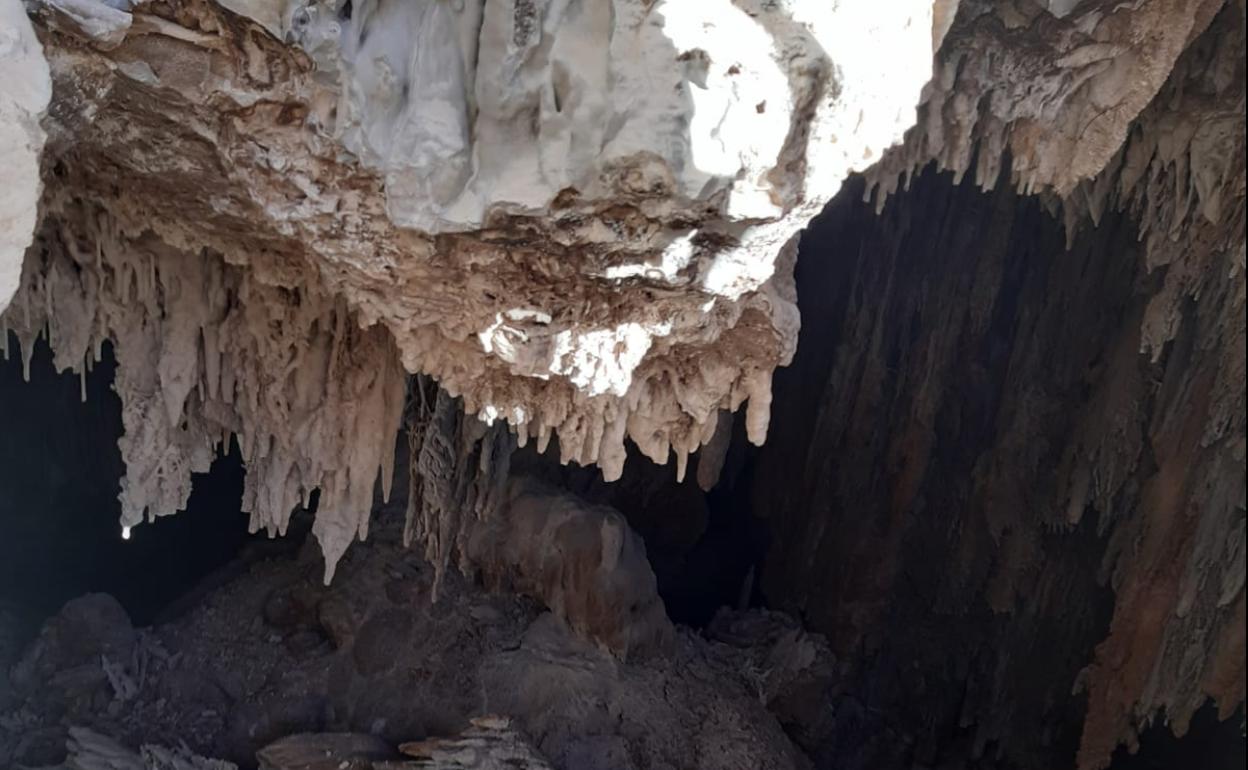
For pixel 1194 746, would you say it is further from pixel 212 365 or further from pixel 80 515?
pixel 80 515

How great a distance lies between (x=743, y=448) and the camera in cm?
739

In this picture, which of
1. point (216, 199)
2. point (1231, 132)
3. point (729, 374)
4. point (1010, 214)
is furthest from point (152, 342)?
point (1010, 214)

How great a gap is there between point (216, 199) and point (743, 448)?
5.15 m

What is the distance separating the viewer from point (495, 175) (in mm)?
2326

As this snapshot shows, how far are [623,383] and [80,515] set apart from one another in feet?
16.4

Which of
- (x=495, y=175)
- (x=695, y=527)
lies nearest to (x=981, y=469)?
(x=695, y=527)

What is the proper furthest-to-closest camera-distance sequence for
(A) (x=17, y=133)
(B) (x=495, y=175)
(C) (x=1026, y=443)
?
(C) (x=1026, y=443) < (B) (x=495, y=175) < (A) (x=17, y=133)

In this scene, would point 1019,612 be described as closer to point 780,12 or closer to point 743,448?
point 743,448

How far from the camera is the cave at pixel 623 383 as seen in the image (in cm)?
231

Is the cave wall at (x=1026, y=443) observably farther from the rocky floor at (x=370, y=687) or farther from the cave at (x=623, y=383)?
the rocky floor at (x=370, y=687)

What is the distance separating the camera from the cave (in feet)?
7.57

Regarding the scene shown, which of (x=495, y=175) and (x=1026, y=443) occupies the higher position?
(x=495, y=175)

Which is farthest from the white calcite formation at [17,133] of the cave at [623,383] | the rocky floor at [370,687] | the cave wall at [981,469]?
the cave wall at [981,469]

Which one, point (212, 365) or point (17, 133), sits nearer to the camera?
point (17, 133)
